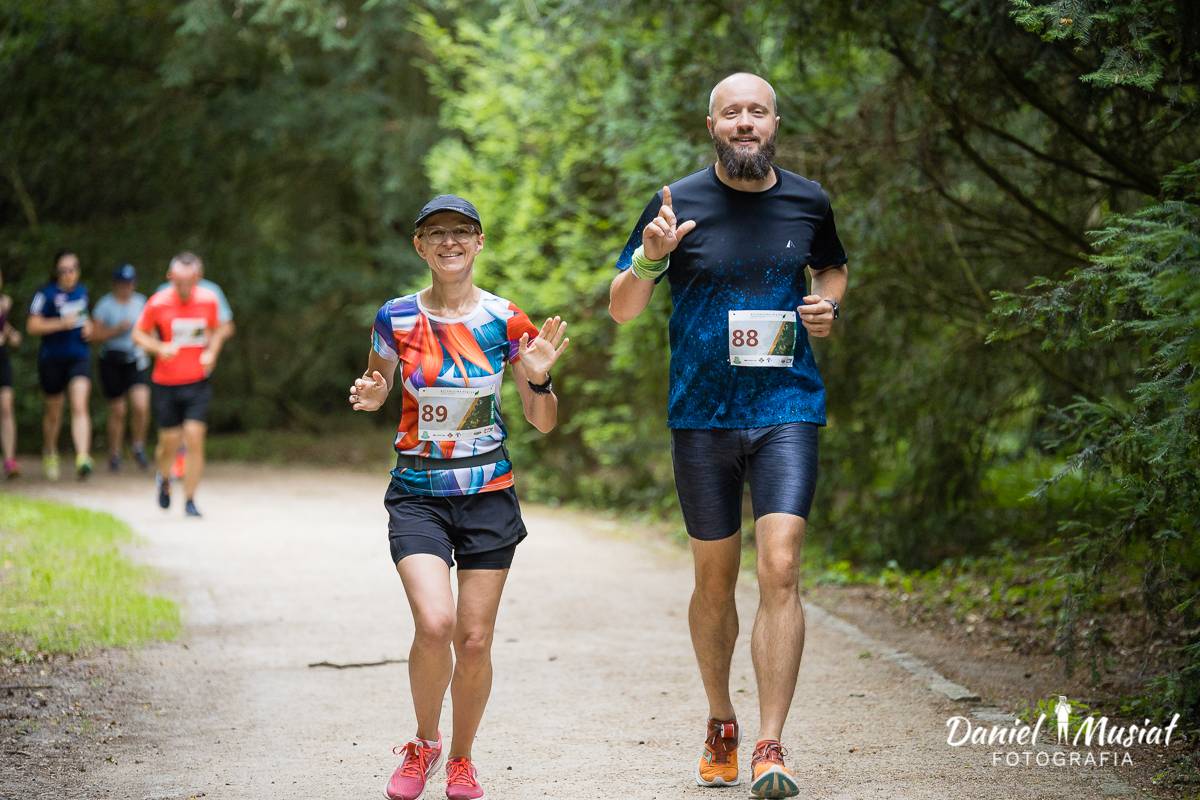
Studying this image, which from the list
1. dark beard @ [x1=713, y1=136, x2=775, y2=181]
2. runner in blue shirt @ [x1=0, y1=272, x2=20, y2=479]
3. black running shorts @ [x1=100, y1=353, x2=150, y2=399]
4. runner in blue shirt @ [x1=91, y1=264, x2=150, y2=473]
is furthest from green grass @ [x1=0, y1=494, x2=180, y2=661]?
black running shorts @ [x1=100, y1=353, x2=150, y2=399]

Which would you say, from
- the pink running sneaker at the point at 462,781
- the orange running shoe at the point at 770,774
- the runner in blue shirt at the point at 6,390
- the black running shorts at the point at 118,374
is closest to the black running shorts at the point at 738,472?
the orange running shoe at the point at 770,774

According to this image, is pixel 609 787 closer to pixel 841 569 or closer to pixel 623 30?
pixel 841 569

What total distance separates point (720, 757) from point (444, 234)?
2117 mm

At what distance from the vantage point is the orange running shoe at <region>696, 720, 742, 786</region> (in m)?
5.13

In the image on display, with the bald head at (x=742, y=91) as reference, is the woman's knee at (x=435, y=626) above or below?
below

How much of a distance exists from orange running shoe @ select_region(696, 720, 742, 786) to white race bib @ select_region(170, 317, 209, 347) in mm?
8481

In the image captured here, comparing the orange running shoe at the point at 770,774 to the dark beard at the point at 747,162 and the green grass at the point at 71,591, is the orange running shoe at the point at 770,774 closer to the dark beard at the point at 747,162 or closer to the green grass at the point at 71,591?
the dark beard at the point at 747,162

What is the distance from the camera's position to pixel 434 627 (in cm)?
476

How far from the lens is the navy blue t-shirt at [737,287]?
513 cm

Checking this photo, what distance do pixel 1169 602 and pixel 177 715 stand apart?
431cm

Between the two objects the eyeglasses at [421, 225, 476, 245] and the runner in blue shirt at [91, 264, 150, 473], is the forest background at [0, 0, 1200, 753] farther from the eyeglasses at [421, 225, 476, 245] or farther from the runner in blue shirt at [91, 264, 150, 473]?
the runner in blue shirt at [91, 264, 150, 473]

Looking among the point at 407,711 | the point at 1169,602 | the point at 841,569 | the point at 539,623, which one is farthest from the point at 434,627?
the point at 841,569

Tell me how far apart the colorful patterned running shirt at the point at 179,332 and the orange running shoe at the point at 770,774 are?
8725mm

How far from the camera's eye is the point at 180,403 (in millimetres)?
12578
